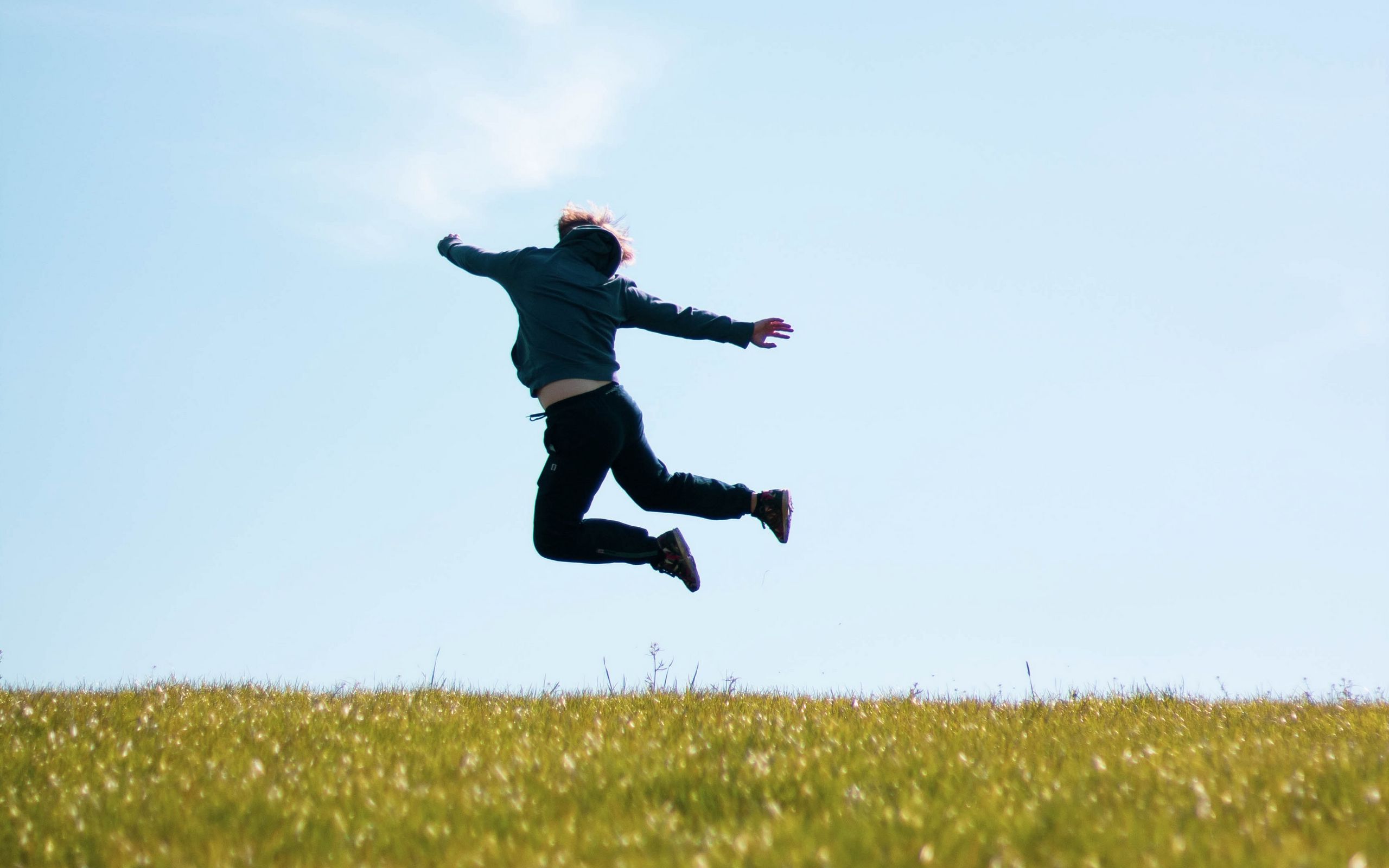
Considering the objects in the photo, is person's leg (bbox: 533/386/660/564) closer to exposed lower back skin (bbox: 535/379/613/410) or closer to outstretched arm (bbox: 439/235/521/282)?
exposed lower back skin (bbox: 535/379/613/410)

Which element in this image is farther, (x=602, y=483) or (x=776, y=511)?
(x=776, y=511)

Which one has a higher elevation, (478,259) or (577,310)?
(478,259)

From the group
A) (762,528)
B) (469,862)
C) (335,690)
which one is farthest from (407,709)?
(469,862)

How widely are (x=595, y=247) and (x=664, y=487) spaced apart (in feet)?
6.36

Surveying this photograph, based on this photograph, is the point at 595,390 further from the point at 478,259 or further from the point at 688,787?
the point at 688,787

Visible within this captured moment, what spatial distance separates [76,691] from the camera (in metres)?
9.11

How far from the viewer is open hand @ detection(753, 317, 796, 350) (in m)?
8.59

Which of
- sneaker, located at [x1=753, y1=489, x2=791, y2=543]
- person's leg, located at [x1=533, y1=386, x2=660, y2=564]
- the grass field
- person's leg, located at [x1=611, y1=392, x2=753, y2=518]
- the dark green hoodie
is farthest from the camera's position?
sneaker, located at [x1=753, y1=489, x2=791, y2=543]

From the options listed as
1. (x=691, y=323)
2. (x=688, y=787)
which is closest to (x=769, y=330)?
(x=691, y=323)

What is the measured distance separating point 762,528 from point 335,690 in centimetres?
363

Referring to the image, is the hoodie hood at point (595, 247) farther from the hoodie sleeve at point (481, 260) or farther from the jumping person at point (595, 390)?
the hoodie sleeve at point (481, 260)

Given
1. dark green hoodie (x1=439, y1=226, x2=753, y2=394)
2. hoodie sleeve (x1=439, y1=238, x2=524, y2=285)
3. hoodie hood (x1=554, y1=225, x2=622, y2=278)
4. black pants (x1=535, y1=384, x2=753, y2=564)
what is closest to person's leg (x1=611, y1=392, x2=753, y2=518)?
black pants (x1=535, y1=384, x2=753, y2=564)

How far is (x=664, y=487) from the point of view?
8992mm

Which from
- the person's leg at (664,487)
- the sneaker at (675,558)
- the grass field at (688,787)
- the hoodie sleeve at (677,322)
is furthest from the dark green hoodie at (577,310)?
the grass field at (688,787)
